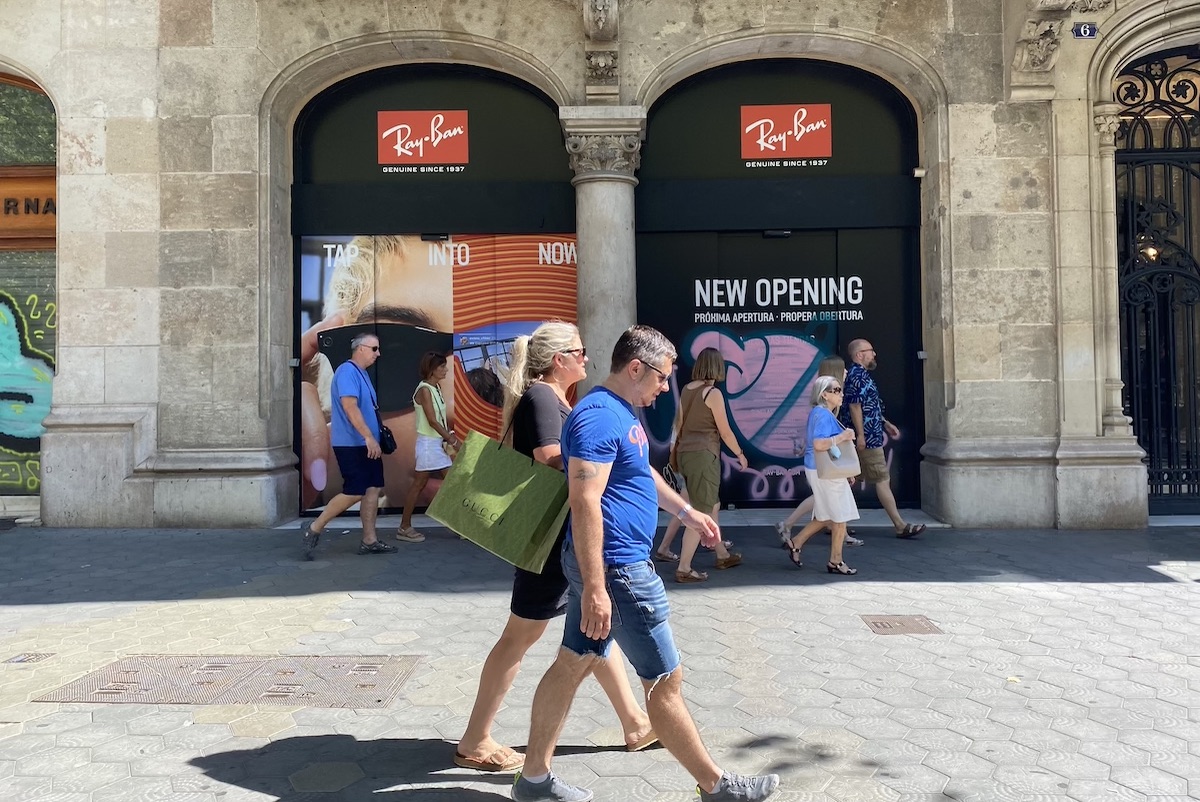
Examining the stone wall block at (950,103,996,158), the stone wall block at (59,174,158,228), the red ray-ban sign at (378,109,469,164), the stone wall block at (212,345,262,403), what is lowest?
the stone wall block at (212,345,262,403)

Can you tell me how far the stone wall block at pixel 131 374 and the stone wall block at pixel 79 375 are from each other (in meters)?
0.08

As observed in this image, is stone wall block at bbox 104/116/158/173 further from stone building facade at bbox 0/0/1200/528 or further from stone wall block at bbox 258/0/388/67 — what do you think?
stone wall block at bbox 258/0/388/67

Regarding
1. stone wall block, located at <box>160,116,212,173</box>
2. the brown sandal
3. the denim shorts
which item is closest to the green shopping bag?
the denim shorts

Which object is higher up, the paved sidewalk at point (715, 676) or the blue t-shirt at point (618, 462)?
the blue t-shirt at point (618, 462)

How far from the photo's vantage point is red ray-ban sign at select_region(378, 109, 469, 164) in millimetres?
10070

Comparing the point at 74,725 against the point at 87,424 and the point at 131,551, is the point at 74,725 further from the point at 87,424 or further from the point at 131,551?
the point at 87,424

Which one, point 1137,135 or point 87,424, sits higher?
point 1137,135

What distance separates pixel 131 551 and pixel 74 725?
4.35 metres

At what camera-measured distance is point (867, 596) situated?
A: 611cm

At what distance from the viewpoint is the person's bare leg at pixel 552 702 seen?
302 cm

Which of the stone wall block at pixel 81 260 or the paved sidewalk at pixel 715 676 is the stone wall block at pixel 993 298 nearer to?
the paved sidewalk at pixel 715 676

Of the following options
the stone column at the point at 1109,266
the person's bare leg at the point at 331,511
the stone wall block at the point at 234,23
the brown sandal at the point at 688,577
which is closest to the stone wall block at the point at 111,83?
the stone wall block at the point at 234,23

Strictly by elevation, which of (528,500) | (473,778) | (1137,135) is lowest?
(473,778)

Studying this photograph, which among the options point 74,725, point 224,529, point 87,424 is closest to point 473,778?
point 74,725
